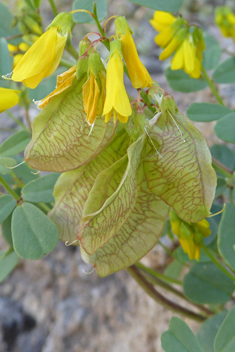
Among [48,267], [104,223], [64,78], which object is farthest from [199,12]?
[104,223]

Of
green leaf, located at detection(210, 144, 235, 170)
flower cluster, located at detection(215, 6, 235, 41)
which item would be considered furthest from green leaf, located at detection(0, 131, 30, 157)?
flower cluster, located at detection(215, 6, 235, 41)

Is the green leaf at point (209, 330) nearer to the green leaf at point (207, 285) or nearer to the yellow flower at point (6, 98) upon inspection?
the green leaf at point (207, 285)

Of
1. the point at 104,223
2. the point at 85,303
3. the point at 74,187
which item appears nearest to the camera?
the point at 104,223

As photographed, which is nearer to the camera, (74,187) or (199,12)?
(74,187)

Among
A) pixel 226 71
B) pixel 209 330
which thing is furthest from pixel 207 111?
pixel 209 330

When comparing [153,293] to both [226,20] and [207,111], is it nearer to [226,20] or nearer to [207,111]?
[207,111]

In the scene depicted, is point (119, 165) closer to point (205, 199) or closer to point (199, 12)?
point (205, 199)
